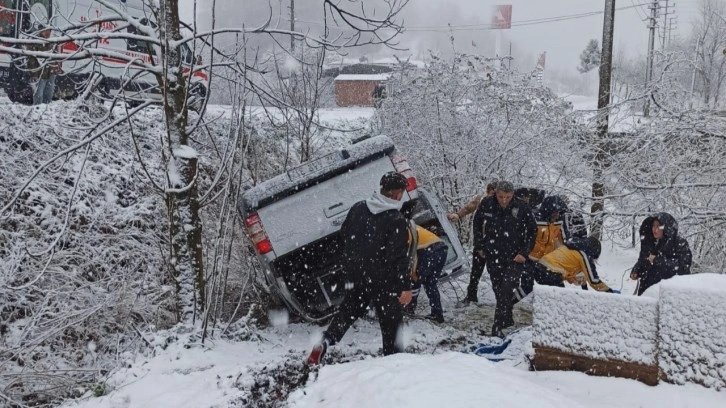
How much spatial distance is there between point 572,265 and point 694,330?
103 inches

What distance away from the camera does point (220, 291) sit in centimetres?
530

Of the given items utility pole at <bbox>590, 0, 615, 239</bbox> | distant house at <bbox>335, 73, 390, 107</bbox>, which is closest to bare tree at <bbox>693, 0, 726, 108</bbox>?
utility pole at <bbox>590, 0, 615, 239</bbox>

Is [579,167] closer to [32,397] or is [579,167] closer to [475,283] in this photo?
[475,283]

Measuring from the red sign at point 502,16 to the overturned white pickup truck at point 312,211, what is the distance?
65.5 meters

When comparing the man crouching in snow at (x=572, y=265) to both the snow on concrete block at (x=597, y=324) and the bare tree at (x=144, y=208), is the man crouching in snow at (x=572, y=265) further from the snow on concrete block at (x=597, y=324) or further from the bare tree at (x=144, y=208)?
the bare tree at (x=144, y=208)

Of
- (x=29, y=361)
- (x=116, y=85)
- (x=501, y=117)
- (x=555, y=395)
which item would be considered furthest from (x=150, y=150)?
(x=555, y=395)

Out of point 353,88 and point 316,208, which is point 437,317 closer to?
point 316,208

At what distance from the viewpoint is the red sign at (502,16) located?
6675cm

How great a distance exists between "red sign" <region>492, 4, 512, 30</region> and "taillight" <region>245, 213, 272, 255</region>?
66224mm

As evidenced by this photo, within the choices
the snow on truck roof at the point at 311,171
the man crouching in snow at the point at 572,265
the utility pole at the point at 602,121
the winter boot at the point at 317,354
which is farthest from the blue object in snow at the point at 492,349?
the utility pole at the point at 602,121

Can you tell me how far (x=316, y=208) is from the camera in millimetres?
5418

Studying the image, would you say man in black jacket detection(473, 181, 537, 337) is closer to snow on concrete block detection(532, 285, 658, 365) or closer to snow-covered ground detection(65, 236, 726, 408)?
snow-covered ground detection(65, 236, 726, 408)

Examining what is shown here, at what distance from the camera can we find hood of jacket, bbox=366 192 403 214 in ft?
14.1

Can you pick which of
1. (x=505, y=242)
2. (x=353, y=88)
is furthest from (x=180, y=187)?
(x=353, y=88)
